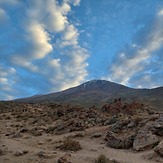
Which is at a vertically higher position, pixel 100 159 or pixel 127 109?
pixel 127 109

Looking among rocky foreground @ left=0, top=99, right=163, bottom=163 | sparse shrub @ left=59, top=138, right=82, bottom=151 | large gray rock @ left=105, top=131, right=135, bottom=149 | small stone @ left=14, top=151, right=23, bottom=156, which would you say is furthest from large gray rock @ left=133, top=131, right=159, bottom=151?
small stone @ left=14, top=151, right=23, bottom=156

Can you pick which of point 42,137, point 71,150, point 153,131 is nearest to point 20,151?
point 71,150

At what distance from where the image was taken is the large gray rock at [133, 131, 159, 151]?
1609cm

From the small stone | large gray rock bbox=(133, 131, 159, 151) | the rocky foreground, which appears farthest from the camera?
the small stone

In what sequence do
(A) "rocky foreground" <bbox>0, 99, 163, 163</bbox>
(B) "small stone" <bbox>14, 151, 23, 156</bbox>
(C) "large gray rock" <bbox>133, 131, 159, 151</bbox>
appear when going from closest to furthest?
(A) "rocky foreground" <bbox>0, 99, 163, 163</bbox> < (C) "large gray rock" <bbox>133, 131, 159, 151</bbox> < (B) "small stone" <bbox>14, 151, 23, 156</bbox>

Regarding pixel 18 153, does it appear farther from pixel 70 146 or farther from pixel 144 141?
pixel 144 141

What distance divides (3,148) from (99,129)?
24.9ft

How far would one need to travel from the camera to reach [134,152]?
1600 centimetres

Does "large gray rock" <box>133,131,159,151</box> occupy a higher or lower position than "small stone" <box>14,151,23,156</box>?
higher

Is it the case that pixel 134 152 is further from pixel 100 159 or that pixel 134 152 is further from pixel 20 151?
pixel 20 151

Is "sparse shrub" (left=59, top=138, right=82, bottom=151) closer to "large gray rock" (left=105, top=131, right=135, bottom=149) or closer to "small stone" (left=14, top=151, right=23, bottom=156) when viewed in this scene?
"large gray rock" (left=105, top=131, right=135, bottom=149)

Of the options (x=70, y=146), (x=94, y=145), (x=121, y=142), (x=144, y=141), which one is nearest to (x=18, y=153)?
(x=70, y=146)

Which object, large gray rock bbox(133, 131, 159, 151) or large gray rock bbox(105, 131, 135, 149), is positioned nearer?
large gray rock bbox(133, 131, 159, 151)

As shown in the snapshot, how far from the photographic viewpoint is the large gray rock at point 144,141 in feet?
52.8
